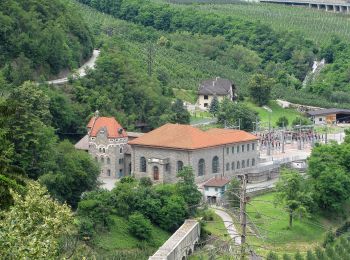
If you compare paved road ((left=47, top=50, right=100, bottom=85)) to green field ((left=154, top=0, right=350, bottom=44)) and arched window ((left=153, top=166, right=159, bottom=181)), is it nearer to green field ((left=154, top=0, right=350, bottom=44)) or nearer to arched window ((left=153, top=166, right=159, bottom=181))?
arched window ((left=153, top=166, right=159, bottom=181))

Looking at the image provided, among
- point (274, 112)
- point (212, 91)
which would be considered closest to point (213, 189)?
point (212, 91)

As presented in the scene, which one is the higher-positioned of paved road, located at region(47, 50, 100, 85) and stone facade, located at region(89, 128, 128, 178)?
paved road, located at region(47, 50, 100, 85)

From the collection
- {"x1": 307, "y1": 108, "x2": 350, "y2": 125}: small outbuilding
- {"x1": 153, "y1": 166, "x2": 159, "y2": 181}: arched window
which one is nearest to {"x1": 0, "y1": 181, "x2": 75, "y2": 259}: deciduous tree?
{"x1": 153, "y1": 166, "x2": 159, "y2": 181}: arched window

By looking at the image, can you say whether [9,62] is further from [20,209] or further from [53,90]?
[20,209]

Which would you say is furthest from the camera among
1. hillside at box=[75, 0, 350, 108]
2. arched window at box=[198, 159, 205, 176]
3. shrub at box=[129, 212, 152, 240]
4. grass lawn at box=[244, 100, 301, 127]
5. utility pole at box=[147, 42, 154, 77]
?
hillside at box=[75, 0, 350, 108]

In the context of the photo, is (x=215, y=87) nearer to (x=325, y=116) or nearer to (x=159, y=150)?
(x=325, y=116)

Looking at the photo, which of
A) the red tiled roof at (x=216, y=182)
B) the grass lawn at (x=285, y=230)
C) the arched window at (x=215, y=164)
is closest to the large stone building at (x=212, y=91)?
the arched window at (x=215, y=164)
